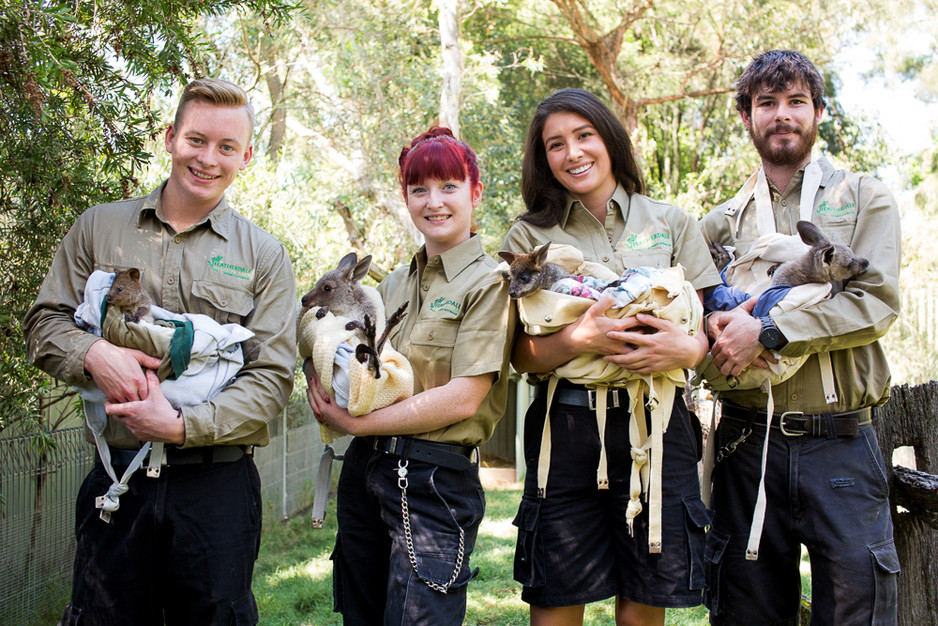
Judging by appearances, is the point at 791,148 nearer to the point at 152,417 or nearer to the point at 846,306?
the point at 846,306

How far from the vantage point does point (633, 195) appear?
3287 millimetres

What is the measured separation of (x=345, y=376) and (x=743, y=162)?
16.6 m

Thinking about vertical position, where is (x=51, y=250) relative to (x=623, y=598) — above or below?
above

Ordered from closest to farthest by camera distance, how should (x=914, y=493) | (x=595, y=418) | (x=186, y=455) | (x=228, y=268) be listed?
(x=186, y=455) < (x=595, y=418) < (x=228, y=268) < (x=914, y=493)

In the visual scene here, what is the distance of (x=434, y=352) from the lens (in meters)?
2.90

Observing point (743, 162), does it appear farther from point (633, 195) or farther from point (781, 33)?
point (633, 195)

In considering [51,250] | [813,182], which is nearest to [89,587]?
[51,250]

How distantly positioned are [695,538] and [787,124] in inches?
74.3

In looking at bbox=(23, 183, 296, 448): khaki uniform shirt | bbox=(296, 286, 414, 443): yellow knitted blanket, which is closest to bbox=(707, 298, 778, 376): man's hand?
bbox=(296, 286, 414, 443): yellow knitted blanket

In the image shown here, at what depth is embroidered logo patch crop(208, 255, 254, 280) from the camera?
302 cm

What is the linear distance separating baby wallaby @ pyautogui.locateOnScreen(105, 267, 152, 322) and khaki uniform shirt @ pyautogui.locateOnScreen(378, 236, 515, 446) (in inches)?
37.9

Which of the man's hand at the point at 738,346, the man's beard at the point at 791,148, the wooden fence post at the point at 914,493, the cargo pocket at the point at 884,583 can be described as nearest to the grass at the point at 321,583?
the wooden fence post at the point at 914,493

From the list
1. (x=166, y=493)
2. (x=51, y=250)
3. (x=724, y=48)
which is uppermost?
(x=724, y=48)

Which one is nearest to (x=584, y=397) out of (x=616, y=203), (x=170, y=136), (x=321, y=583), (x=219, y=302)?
(x=616, y=203)
